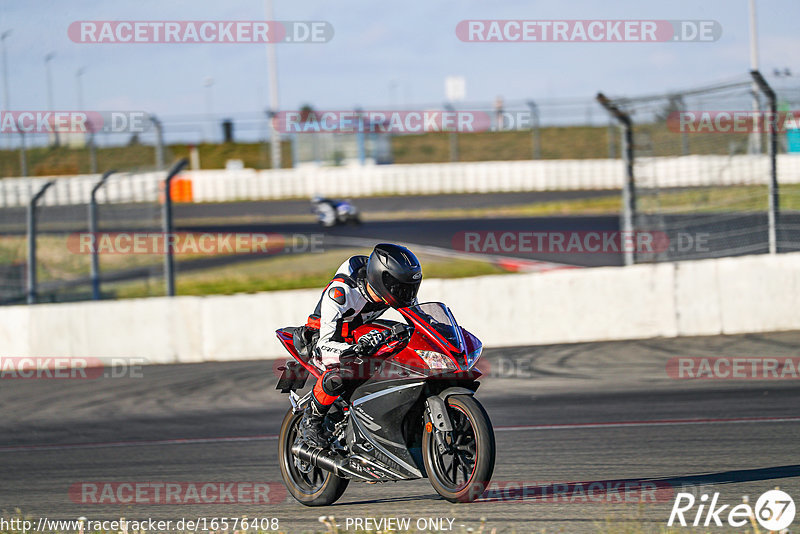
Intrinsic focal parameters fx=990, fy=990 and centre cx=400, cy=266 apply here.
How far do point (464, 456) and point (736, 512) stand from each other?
1406 millimetres

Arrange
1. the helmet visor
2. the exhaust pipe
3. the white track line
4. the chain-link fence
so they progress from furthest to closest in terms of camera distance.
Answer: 1. the chain-link fence
2. the white track line
3. the exhaust pipe
4. the helmet visor

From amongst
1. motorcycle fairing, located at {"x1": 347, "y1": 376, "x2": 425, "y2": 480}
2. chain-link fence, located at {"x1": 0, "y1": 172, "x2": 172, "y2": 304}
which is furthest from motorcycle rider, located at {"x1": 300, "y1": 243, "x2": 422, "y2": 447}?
chain-link fence, located at {"x1": 0, "y1": 172, "x2": 172, "y2": 304}

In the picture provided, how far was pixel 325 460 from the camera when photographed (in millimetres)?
5641

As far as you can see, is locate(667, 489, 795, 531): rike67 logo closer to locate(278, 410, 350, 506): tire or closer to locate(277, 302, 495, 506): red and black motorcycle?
locate(277, 302, 495, 506): red and black motorcycle

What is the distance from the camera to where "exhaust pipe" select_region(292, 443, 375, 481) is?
18.2ft

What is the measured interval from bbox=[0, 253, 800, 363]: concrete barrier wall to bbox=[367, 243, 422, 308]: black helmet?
7.52m

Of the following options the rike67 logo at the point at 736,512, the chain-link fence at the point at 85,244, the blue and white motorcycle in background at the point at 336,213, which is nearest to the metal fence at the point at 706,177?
the chain-link fence at the point at 85,244

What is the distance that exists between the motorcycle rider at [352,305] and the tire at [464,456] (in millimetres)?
579

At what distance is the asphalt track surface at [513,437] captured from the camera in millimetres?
5652

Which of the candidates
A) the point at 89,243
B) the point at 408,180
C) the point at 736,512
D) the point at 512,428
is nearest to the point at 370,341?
the point at 736,512

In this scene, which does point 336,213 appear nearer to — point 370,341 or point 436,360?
point 370,341

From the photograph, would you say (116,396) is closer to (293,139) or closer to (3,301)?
(3,301)

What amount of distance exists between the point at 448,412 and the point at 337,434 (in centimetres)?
81

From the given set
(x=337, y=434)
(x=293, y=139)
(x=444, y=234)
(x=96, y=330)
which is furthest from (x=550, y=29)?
(x=293, y=139)
